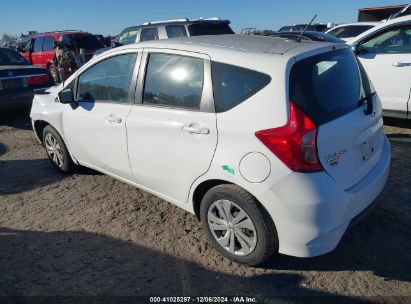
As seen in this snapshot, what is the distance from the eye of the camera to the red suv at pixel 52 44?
530 inches

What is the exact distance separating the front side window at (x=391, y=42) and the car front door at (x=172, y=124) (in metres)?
4.16

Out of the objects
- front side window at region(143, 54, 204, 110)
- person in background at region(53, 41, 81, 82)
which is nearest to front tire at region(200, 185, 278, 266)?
front side window at region(143, 54, 204, 110)

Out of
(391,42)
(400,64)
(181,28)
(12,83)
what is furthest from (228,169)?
(181,28)

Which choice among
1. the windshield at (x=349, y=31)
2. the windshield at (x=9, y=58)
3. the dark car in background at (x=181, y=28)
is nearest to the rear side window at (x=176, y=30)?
the dark car in background at (x=181, y=28)

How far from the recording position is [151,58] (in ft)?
11.2

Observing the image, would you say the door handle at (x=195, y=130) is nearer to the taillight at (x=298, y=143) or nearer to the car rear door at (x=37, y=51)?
the taillight at (x=298, y=143)

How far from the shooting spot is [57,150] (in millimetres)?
4863

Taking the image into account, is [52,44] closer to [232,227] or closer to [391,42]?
[391,42]

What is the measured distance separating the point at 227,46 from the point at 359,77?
44.6 inches

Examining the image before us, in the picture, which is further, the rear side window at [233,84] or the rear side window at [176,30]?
the rear side window at [176,30]

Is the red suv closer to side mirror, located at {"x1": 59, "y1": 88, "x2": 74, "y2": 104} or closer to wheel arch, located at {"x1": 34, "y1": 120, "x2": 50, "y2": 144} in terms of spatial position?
wheel arch, located at {"x1": 34, "y1": 120, "x2": 50, "y2": 144}

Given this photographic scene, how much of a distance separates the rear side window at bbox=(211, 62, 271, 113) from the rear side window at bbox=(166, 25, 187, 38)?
732cm

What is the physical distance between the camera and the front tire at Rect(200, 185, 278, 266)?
8.91 ft

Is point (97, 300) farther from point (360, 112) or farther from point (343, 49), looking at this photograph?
point (343, 49)
